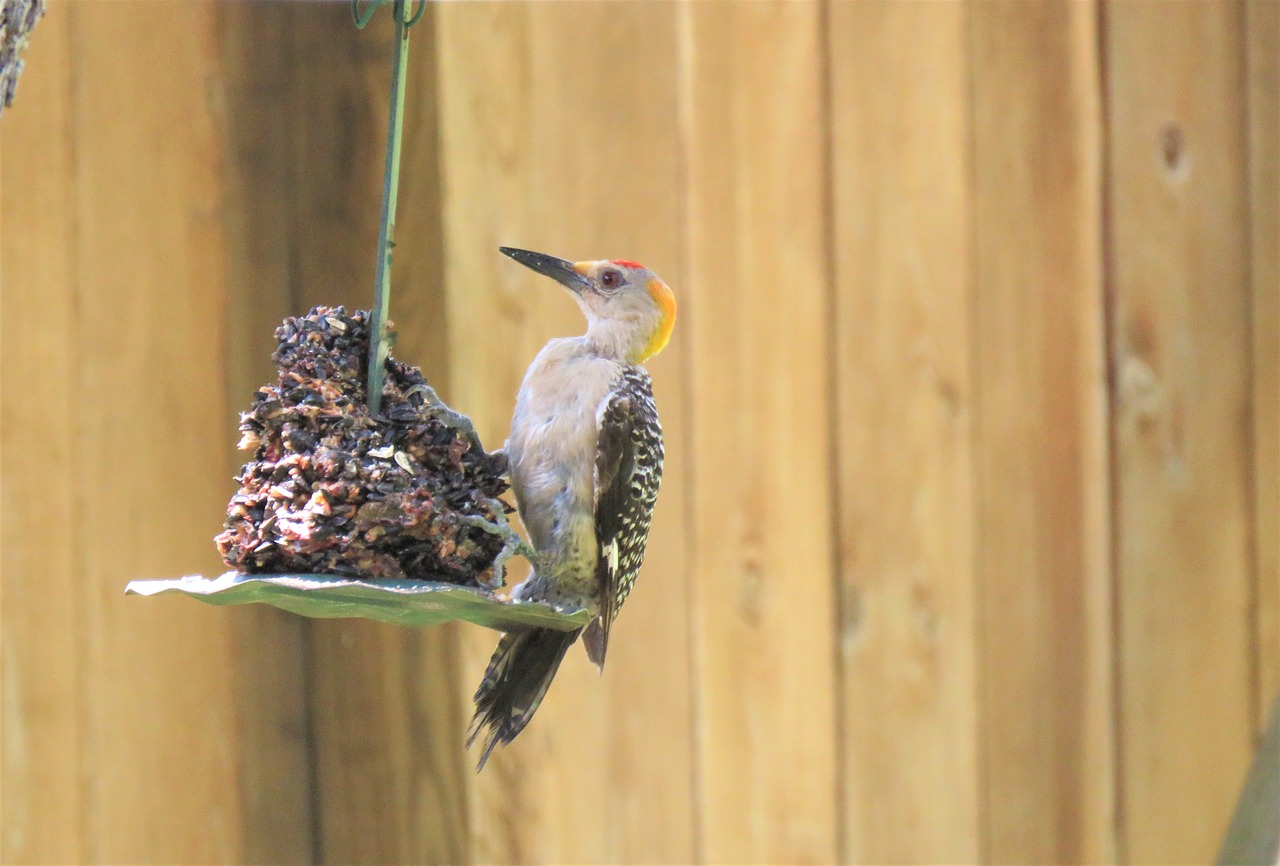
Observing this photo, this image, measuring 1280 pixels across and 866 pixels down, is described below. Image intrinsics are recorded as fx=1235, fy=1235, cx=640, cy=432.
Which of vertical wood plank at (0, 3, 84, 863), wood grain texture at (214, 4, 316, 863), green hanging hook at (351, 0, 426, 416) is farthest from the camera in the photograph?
wood grain texture at (214, 4, 316, 863)

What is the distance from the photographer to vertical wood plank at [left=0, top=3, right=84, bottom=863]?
1995mm

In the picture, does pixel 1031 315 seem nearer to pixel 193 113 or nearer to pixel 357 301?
pixel 357 301

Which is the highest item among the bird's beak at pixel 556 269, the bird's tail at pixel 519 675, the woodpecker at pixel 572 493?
the bird's beak at pixel 556 269

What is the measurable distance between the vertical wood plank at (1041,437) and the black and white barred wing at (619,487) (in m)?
0.78

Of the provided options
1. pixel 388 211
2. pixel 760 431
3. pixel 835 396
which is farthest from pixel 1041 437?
pixel 388 211

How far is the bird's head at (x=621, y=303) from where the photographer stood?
68.4 inches

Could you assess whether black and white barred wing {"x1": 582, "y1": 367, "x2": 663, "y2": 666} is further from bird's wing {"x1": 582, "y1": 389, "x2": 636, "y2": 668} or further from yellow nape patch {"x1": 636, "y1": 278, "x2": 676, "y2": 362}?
yellow nape patch {"x1": 636, "y1": 278, "x2": 676, "y2": 362}

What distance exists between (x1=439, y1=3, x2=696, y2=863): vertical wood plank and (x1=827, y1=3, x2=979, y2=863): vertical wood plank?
0.30 metres

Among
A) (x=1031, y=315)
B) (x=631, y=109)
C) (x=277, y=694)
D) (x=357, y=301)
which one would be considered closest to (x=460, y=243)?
(x=357, y=301)

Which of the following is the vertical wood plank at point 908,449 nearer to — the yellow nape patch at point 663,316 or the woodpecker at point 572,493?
the yellow nape patch at point 663,316

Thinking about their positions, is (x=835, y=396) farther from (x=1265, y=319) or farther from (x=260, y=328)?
(x=260, y=328)

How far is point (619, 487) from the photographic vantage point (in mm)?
1614

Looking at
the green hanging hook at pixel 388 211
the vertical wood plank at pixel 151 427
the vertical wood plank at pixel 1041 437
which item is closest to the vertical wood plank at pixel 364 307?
the vertical wood plank at pixel 151 427

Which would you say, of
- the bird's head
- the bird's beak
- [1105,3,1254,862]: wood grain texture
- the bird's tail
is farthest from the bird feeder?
[1105,3,1254,862]: wood grain texture
